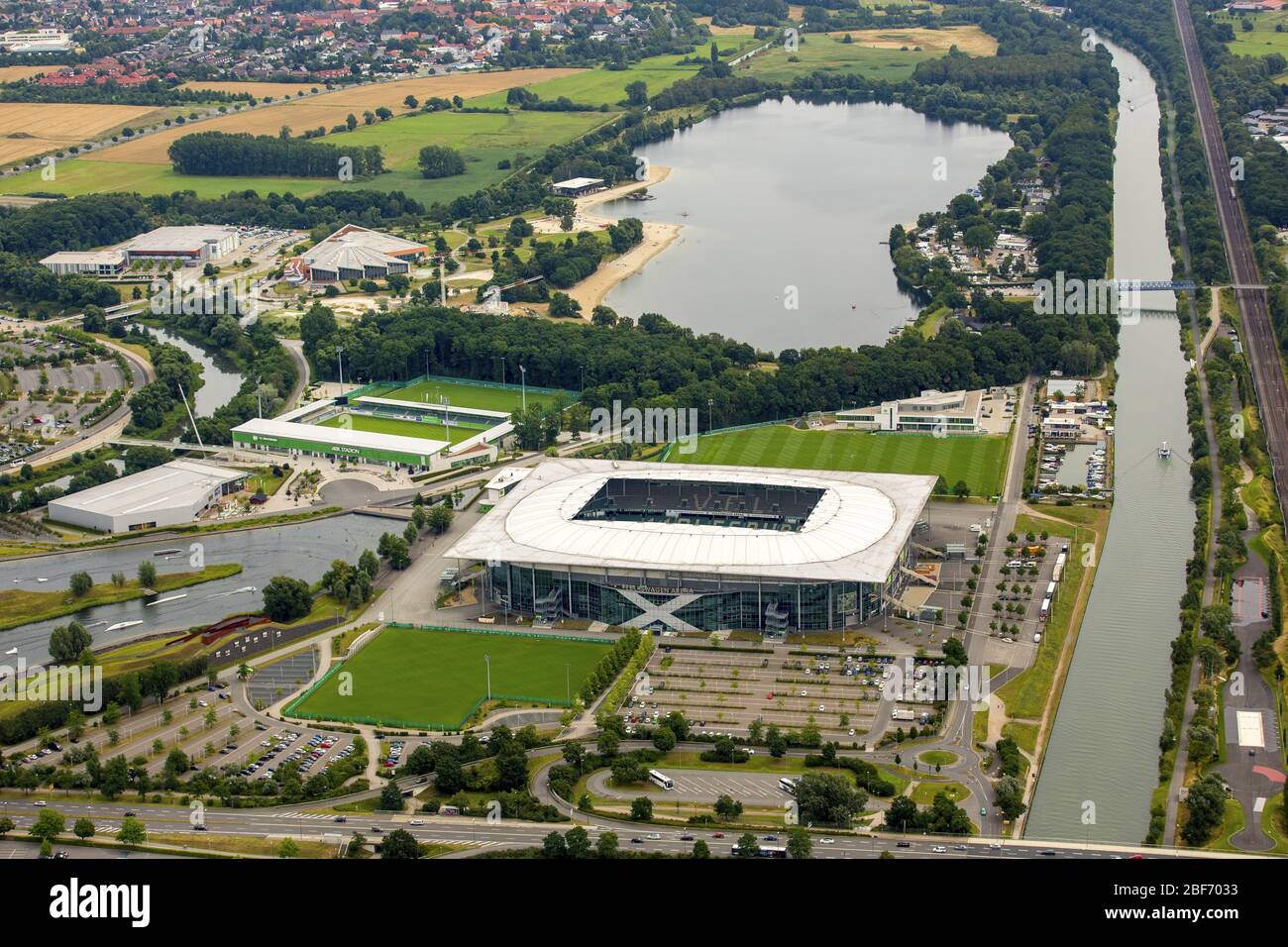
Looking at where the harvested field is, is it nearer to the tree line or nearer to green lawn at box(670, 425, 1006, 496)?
the tree line

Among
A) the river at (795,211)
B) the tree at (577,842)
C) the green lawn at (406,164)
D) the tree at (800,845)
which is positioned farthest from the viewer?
the green lawn at (406,164)

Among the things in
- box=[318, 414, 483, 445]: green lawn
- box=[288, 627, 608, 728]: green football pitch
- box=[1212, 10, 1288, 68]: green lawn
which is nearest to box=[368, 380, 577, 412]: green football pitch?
box=[318, 414, 483, 445]: green lawn

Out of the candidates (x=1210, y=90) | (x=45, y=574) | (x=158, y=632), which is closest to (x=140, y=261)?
(x=45, y=574)

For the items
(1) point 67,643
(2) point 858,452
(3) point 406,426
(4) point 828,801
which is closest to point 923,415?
(2) point 858,452

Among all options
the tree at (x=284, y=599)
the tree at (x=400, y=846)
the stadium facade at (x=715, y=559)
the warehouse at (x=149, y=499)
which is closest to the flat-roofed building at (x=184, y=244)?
the warehouse at (x=149, y=499)

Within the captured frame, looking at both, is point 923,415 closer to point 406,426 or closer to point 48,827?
point 406,426

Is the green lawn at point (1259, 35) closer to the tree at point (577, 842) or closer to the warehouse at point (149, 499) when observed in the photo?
the warehouse at point (149, 499)
